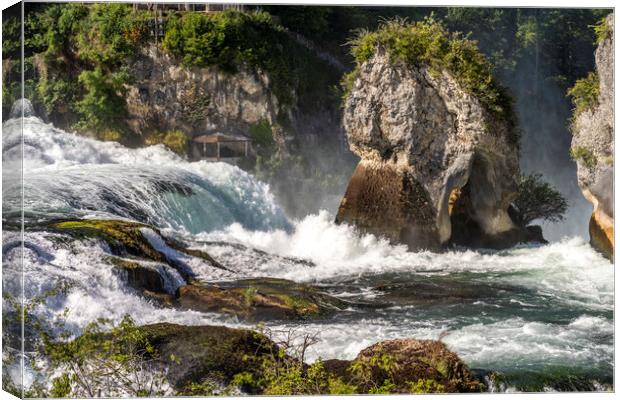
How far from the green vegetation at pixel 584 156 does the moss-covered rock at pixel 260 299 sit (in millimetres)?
2638

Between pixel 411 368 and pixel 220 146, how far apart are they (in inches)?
102

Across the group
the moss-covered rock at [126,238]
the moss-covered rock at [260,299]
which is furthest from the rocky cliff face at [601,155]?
the moss-covered rock at [126,238]

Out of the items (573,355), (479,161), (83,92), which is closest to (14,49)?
(83,92)

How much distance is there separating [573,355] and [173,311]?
3414 mm

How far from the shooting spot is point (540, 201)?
29.8ft

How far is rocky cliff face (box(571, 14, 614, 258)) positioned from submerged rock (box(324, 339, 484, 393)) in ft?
6.28

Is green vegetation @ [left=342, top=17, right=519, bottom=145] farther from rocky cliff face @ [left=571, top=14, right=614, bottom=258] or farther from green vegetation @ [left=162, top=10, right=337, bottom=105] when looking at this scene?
rocky cliff face @ [left=571, top=14, right=614, bottom=258]

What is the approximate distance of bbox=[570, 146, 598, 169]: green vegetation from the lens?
9016mm

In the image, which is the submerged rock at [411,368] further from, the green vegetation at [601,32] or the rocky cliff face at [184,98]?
the green vegetation at [601,32]

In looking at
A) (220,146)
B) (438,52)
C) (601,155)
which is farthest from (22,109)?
(601,155)

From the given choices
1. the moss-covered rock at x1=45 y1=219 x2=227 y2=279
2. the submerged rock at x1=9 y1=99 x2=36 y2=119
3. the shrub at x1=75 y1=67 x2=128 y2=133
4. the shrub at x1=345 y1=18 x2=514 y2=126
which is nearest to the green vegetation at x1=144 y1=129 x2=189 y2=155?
the shrub at x1=75 y1=67 x2=128 y2=133

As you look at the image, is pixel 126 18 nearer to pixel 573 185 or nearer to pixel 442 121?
pixel 442 121

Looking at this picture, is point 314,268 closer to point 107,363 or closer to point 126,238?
point 126,238

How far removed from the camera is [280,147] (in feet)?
29.2
